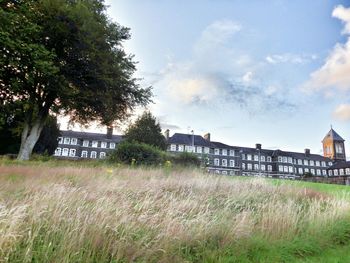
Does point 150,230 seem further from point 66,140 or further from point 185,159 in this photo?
point 66,140

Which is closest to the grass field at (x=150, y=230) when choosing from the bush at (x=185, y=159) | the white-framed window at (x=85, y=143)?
the bush at (x=185, y=159)

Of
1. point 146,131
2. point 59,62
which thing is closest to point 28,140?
point 59,62

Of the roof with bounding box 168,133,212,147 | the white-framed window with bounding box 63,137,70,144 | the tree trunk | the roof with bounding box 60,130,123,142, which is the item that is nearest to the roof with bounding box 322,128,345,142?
the roof with bounding box 168,133,212,147

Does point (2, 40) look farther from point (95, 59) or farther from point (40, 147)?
point (40, 147)

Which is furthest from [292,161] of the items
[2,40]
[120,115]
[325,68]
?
[2,40]

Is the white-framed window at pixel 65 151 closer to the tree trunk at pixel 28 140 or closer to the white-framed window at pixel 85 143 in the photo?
the white-framed window at pixel 85 143

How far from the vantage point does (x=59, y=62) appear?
17.0 meters

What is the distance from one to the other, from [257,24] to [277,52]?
2.04m

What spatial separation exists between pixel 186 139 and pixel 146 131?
107ft

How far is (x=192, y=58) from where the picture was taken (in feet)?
44.9

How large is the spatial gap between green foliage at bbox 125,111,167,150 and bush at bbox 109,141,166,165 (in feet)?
70.8

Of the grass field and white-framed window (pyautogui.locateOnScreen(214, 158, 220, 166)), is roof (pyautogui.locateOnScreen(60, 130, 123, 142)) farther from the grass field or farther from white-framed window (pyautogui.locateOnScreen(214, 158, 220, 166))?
the grass field

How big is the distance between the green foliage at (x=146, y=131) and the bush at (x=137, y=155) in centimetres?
→ 2158

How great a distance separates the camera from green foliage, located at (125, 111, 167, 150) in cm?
3788
